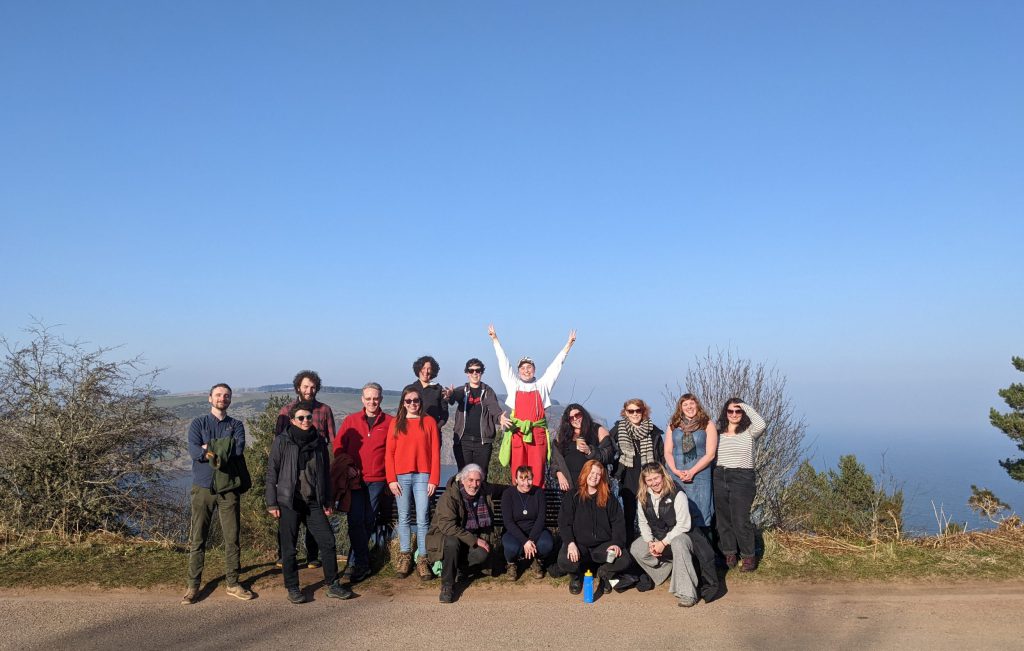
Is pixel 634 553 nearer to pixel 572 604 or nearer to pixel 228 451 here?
pixel 572 604

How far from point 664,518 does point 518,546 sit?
1350 mm

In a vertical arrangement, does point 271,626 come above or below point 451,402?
below

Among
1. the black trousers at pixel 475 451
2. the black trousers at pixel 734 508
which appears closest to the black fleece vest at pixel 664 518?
the black trousers at pixel 734 508

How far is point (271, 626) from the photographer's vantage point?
17.8ft

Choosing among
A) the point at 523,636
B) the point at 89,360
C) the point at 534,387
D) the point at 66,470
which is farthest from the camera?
the point at 89,360

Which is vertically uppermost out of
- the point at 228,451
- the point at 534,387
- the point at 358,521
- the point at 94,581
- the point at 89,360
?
the point at 89,360

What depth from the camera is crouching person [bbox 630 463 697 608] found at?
20.4 ft

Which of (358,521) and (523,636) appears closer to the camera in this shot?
(523,636)

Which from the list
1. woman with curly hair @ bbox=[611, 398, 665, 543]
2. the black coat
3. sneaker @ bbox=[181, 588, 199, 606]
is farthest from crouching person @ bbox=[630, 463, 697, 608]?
sneaker @ bbox=[181, 588, 199, 606]

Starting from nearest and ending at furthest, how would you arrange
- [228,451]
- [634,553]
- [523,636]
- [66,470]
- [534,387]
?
[523,636] < [228,451] < [634,553] < [534,387] < [66,470]

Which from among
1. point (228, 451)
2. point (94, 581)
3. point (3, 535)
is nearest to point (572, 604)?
point (228, 451)

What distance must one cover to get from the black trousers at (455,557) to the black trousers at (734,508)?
7.55 ft

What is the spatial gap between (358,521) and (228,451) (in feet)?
4.58

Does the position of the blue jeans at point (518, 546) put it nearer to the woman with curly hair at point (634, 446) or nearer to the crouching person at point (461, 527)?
the crouching person at point (461, 527)
